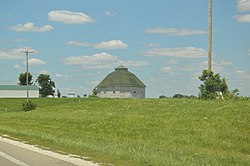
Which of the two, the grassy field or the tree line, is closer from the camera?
the grassy field

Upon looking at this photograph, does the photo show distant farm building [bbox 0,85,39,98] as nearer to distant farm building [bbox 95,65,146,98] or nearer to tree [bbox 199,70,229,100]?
distant farm building [bbox 95,65,146,98]

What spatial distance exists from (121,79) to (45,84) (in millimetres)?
53736

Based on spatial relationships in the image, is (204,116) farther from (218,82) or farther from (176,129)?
(218,82)

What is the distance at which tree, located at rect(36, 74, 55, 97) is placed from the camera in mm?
172500

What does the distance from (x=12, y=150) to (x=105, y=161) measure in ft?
19.9

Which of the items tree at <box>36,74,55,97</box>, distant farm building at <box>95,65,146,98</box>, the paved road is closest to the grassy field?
the paved road

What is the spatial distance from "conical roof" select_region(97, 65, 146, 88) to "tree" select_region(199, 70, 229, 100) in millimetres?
80799

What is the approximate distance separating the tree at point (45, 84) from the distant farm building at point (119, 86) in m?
47.4

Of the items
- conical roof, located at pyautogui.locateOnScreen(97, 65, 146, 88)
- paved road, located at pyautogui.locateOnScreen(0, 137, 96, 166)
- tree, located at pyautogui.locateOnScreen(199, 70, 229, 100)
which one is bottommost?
paved road, located at pyautogui.locateOnScreen(0, 137, 96, 166)

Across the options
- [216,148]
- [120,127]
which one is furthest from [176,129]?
[216,148]

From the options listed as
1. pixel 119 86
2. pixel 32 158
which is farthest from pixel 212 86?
pixel 119 86

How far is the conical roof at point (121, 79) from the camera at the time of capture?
127 meters

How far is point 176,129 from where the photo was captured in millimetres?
26516

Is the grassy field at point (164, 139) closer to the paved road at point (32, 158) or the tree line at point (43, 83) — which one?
the paved road at point (32, 158)
